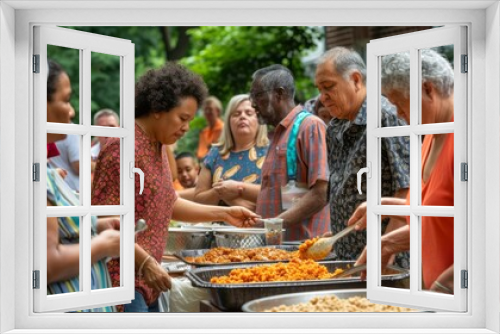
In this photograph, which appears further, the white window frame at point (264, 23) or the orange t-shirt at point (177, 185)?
the orange t-shirt at point (177, 185)

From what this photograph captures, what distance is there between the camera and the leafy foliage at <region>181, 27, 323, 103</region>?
1062 cm

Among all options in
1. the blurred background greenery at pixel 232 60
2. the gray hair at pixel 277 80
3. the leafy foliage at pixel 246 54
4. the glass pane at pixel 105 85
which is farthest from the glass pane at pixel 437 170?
the glass pane at pixel 105 85

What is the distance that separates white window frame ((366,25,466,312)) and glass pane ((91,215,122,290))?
118cm

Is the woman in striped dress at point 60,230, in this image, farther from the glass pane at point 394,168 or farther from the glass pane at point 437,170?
the glass pane at point 437,170

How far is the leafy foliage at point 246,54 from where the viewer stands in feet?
34.8

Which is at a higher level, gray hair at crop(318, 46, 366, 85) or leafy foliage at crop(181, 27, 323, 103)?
leafy foliage at crop(181, 27, 323, 103)

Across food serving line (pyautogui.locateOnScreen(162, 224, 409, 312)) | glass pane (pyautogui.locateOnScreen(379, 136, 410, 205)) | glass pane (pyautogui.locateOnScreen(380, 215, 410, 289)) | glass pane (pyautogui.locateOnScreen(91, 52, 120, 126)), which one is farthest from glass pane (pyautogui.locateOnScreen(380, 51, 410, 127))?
Result: glass pane (pyautogui.locateOnScreen(91, 52, 120, 126))

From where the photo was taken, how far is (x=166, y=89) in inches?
195

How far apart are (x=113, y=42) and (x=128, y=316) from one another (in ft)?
4.10

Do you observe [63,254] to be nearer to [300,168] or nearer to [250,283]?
[250,283]

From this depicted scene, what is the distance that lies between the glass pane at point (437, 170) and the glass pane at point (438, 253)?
0.09 m

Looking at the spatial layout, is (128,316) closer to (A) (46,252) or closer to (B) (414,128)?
(A) (46,252)

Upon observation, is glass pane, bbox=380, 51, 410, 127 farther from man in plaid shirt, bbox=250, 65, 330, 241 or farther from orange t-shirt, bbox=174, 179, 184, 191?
orange t-shirt, bbox=174, 179, 184, 191

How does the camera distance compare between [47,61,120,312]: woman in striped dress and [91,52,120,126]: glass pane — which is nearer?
[47,61,120,312]: woman in striped dress
